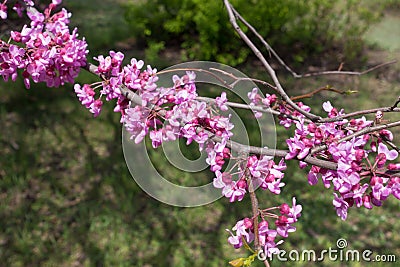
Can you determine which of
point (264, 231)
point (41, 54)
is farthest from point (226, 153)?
point (41, 54)

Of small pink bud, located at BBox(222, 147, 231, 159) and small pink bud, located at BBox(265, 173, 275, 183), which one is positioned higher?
small pink bud, located at BBox(222, 147, 231, 159)

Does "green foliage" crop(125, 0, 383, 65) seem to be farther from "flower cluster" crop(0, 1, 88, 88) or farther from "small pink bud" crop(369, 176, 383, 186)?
"small pink bud" crop(369, 176, 383, 186)

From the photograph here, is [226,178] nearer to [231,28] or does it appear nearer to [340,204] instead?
[340,204]

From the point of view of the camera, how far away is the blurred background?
295 cm

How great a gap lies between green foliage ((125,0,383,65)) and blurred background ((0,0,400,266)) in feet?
0.06

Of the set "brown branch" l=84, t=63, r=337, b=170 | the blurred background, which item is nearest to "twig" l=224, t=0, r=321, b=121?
"brown branch" l=84, t=63, r=337, b=170

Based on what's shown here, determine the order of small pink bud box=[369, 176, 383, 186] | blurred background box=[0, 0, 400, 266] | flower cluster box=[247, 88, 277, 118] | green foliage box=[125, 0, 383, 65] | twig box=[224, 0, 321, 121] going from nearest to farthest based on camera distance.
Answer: small pink bud box=[369, 176, 383, 186] < twig box=[224, 0, 321, 121] < flower cluster box=[247, 88, 277, 118] < blurred background box=[0, 0, 400, 266] < green foliage box=[125, 0, 383, 65]

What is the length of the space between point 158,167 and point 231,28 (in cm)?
236

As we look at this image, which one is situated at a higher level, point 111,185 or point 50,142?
point 50,142

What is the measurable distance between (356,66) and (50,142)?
4.20 meters

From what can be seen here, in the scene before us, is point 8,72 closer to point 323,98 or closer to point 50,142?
point 50,142

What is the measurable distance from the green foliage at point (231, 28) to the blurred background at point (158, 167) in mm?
19

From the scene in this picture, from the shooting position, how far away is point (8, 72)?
4.42 ft

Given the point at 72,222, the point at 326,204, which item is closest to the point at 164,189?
the point at 72,222
